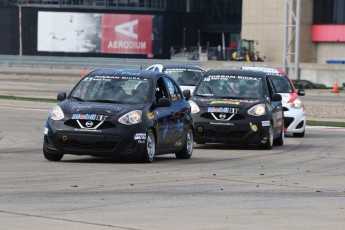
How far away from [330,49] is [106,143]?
70.4 metres

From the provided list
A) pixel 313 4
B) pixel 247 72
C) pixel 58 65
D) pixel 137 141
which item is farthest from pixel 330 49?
pixel 137 141

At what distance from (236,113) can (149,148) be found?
4.32 meters

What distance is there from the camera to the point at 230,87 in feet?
72.3

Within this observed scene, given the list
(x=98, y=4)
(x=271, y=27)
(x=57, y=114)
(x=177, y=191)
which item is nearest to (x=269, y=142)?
(x=57, y=114)

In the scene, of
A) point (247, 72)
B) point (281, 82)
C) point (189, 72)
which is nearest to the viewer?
Answer: point (247, 72)

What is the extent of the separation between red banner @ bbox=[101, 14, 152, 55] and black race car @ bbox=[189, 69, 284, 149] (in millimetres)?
75010

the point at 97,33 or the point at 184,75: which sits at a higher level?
the point at 184,75

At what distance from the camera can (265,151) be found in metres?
21.1

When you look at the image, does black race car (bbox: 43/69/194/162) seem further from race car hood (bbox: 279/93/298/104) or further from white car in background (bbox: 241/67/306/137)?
race car hood (bbox: 279/93/298/104)

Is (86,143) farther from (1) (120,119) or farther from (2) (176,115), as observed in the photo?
(2) (176,115)

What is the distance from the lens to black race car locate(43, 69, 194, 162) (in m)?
16.6

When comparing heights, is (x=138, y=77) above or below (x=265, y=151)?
above

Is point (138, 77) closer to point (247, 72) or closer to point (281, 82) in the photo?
point (247, 72)

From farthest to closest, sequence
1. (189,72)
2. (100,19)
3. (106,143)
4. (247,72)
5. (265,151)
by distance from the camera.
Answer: (100,19) < (189,72) < (247,72) < (265,151) < (106,143)
